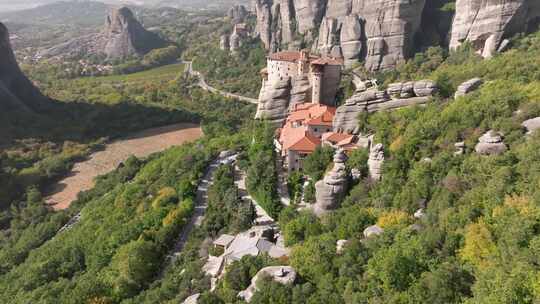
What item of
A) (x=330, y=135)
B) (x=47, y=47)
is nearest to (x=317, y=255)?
(x=330, y=135)

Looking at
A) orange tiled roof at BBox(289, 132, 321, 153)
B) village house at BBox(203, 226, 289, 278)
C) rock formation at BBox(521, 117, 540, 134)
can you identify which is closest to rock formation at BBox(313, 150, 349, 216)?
village house at BBox(203, 226, 289, 278)

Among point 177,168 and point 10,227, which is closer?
point 177,168

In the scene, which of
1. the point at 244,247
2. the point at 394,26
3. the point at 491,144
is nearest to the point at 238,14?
the point at 394,26

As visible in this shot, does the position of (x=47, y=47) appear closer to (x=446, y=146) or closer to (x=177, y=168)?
(x=177, y=168)

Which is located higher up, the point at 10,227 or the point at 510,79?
the point at 510,79

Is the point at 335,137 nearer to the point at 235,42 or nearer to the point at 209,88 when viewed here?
the point at 209,88

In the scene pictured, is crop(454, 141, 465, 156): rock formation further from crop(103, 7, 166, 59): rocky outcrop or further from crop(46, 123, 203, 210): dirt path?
crop(103, 7, 166, 59): rocky outcrop

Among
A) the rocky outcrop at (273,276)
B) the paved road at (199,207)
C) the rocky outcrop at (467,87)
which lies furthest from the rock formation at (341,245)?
the rocky outcrop at (467,87)
